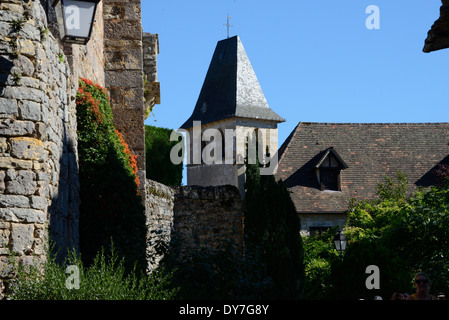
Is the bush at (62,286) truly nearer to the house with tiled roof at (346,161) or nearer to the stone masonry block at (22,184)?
the stone masonry block at (22,184)

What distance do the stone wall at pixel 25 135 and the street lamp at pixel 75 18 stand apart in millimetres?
174

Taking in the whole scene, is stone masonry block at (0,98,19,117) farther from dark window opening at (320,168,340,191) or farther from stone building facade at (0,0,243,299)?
dark window opening at (320,168,340,191)

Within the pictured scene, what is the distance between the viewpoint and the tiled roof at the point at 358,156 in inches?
1126

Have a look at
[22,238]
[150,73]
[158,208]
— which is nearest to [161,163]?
[150,73]

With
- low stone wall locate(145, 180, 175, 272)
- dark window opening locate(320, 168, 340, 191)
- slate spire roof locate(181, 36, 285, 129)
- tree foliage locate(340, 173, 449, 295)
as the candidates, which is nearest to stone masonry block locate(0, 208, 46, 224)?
low stone wall locate(145, 180, 175, 272)

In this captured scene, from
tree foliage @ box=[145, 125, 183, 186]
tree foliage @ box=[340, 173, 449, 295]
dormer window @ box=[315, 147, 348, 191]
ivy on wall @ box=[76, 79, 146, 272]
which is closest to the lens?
ivy on wall @ box=[76, 79, 146, 272]

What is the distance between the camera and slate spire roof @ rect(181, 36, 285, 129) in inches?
1702

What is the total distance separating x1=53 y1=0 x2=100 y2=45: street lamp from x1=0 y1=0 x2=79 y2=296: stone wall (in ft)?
0.57

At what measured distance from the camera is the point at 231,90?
1713 inches

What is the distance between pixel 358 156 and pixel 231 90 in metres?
14.6

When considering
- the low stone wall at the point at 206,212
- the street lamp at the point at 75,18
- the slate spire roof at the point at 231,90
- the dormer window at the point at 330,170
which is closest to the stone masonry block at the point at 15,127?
the street lamp at the point at 75,18

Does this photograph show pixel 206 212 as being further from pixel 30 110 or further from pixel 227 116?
pixel 227 116
